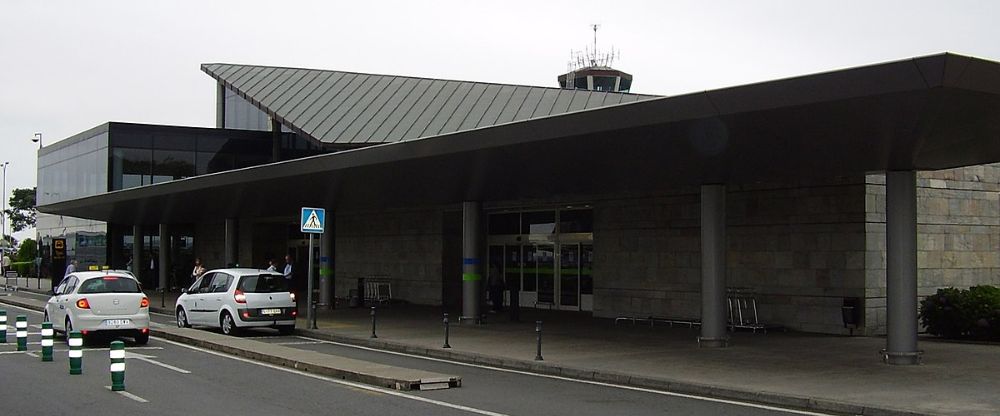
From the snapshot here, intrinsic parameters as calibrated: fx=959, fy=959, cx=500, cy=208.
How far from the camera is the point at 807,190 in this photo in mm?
21984

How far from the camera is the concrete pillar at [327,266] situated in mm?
31406

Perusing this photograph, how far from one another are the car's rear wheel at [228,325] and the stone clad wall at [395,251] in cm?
1199

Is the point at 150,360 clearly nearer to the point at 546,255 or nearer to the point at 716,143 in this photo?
the point at 716,143

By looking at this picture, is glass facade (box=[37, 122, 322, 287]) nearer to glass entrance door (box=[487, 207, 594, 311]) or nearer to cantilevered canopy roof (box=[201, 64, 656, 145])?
cantilevered canopy roof (box=[201, 64, 656, 145])

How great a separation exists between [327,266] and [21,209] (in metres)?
110

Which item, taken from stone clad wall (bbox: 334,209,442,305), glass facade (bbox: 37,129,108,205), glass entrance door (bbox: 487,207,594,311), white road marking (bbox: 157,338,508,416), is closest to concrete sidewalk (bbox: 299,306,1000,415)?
white road marking (bbox: 157,338,508,416)

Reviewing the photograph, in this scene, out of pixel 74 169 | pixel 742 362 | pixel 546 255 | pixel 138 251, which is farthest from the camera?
pixel 74 169

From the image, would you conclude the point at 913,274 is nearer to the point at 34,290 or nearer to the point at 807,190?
the point at 807,190

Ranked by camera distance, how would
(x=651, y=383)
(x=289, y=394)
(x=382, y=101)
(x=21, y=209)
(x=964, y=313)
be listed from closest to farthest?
(x=289, y=394)
(x=651, y=383)
(x=964, y=313)
(x=382, y=101)
(x=21, y=209)

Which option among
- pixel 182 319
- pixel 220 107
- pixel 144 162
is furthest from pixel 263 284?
pixel 220 107

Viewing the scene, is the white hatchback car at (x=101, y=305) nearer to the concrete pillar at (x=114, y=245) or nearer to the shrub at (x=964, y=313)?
the shrub at (x=964, y=313)

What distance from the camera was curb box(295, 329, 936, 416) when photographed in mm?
11922

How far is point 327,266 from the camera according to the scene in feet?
103

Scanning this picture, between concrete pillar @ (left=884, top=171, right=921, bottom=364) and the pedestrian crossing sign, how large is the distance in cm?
1312
